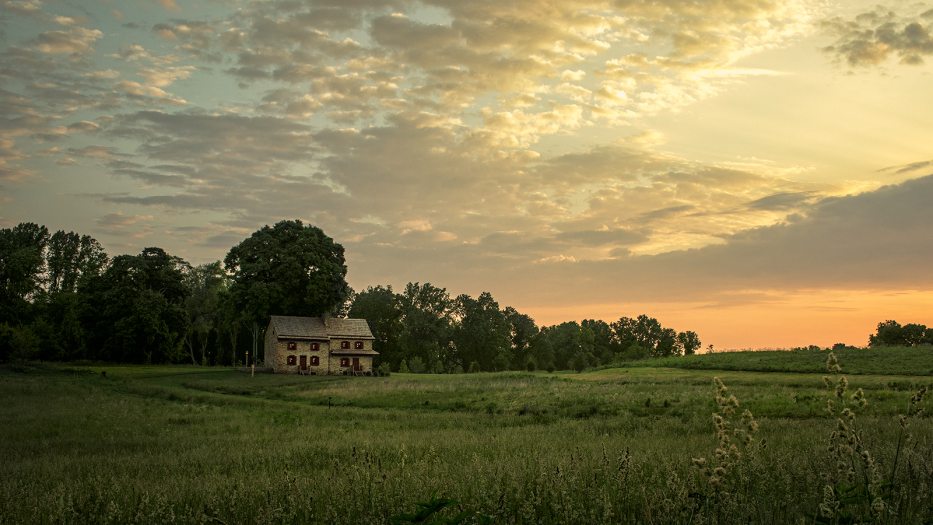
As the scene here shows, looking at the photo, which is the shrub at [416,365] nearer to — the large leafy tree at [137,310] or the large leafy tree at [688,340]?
the large leafy tree at [137,310]

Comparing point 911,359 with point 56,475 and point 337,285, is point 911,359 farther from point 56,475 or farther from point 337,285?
point 56,475

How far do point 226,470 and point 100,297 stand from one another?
8910 cm

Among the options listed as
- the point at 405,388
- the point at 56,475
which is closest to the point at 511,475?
the point at 56,475

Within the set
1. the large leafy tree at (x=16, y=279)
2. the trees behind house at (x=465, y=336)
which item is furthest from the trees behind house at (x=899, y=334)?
the large leafy tree at (x=16, y=279)

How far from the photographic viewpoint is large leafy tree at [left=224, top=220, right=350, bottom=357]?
246ft

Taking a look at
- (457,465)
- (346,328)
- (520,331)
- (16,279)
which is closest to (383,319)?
(520,331)

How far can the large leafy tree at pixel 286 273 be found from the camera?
75.1m

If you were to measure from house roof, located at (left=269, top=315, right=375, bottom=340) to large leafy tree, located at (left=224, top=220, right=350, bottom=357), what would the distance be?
1.72 meters

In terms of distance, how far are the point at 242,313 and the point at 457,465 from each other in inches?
2739

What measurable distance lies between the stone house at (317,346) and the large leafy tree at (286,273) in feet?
7.12

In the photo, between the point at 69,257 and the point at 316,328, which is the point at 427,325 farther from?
the point at 69,257

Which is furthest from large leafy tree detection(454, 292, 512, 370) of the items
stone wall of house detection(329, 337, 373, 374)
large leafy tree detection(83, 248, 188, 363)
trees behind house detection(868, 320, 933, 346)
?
trees behind house detection(868, 320, 933, 346)

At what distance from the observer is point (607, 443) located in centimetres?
1509

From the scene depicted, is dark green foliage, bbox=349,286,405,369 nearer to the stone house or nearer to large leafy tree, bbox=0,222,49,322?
the stone house
